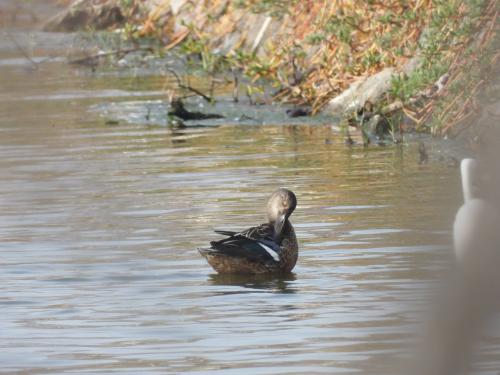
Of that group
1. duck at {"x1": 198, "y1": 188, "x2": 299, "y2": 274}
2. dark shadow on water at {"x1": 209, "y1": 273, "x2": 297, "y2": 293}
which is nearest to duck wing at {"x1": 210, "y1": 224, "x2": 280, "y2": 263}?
duck at {"x1": 198, "y1": 188, "x2": 299, "y2": 274}

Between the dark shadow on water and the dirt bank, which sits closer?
the dark shadow on water

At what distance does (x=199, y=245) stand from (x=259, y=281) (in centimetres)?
105

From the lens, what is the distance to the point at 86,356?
546cm

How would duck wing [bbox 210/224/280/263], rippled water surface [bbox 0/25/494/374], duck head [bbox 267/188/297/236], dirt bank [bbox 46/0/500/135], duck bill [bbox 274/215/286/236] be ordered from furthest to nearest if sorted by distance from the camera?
dirt bank [bbox 46/0/500/135]
duck head [bbox 267/188/297/236]
duck bill [bbox 274/215/286/236]
duck wing [bbox 210/224/280/263]
rippled water surface [bbox 0/25/494/374]

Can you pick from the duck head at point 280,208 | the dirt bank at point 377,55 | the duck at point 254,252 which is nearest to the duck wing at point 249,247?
the duck at point 254,252

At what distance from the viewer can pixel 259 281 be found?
7.70 meters

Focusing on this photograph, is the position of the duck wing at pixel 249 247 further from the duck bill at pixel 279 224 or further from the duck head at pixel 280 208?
the duck head at pixel 280 208

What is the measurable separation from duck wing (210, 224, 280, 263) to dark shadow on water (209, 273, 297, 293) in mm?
116

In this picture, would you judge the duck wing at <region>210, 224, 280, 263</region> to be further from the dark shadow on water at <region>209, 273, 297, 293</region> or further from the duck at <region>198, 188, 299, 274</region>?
the dark shadow on water at <region>209, 273, 297, 293</region>

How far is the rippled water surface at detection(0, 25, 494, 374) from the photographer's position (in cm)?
552

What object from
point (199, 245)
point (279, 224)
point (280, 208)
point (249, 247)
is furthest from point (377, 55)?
point (249, 247)

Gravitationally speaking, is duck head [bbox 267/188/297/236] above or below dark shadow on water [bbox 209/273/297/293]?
above

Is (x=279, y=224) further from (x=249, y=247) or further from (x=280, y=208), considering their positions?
(x=249, y=247)

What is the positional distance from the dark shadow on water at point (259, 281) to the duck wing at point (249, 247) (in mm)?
116
